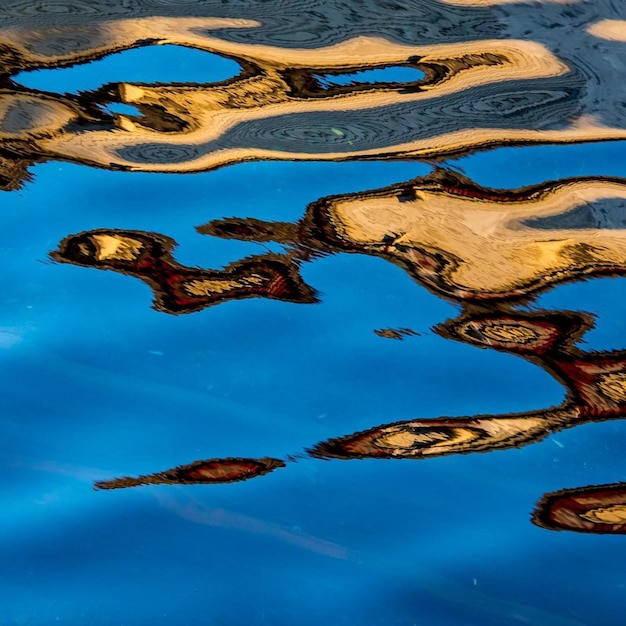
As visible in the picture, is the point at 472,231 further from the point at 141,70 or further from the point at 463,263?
the point at 141,70

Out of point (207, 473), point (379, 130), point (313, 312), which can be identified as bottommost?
point (207, 473)

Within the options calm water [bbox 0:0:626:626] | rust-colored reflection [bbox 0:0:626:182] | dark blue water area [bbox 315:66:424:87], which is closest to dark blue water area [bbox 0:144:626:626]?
calm water [bbox 0:0:626:626]

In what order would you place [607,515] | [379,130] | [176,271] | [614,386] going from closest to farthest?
[607,515] → [614,386] → [176,271] → [379,130]

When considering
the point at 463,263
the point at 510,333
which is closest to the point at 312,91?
the point at 463,263

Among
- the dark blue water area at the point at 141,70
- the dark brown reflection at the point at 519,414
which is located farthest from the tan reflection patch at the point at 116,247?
the dark brown reflection at the point at 519,414

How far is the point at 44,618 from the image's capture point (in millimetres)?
1009

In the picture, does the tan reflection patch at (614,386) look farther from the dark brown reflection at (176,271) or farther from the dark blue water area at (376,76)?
the dark blue water area at (376,76)

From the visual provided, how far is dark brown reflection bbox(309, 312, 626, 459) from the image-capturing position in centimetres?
120

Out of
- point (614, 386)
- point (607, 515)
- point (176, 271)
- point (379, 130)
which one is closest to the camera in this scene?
point (607, 515)

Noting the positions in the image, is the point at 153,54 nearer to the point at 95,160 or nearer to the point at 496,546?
the point at 95,160

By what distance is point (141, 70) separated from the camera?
5.31 ft

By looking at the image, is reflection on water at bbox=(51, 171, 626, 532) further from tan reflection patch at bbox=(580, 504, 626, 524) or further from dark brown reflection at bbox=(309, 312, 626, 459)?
tan reflection patch at bbox=(580, 504, 626, 524)

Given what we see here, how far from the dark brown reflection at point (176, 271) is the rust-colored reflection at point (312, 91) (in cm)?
18

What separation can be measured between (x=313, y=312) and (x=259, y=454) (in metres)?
0.25
